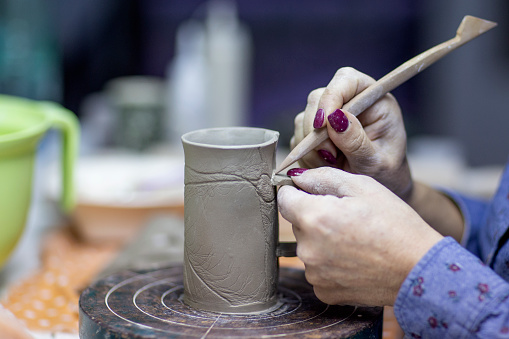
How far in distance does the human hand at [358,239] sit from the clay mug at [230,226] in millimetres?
63

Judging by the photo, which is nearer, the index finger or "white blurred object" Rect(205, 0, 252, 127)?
the index finger

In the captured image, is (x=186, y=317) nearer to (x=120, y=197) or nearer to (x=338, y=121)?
(x=338, y=121)

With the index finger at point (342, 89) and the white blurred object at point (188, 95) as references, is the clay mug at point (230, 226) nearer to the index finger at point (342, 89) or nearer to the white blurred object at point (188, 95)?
the index finger at point (342, 89)

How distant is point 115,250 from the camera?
1.46 metres

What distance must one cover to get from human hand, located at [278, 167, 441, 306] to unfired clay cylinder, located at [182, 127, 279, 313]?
6cm

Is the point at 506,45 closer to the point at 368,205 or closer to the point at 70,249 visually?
the point at 70,249

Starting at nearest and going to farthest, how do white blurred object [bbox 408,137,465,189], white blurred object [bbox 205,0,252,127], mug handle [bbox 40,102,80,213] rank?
mug handle [bbox 40,102,80,213] → white blurred object [bbox 408,137,465,189] → white blurred object [bbox 205,0,252,127]

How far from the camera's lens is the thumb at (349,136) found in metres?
0.77

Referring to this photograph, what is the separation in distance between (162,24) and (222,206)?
3203mm

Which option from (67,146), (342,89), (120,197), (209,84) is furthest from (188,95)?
(342,89)

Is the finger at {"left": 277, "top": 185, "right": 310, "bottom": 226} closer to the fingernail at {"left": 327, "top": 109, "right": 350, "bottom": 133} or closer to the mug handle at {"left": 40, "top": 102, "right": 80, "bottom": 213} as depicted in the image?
the fingernail at {"left": 327, "top": 109, "right": 350, "bottom": 133}

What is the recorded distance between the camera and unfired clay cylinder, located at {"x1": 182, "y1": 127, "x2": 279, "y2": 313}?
2.47 feet

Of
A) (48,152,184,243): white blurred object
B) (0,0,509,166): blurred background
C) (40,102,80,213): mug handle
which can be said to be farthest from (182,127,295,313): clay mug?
(0,0,509,166): blurred background

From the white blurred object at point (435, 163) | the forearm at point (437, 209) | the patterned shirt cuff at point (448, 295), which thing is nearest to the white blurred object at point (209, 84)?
the white blurred object at point (435, 163)
